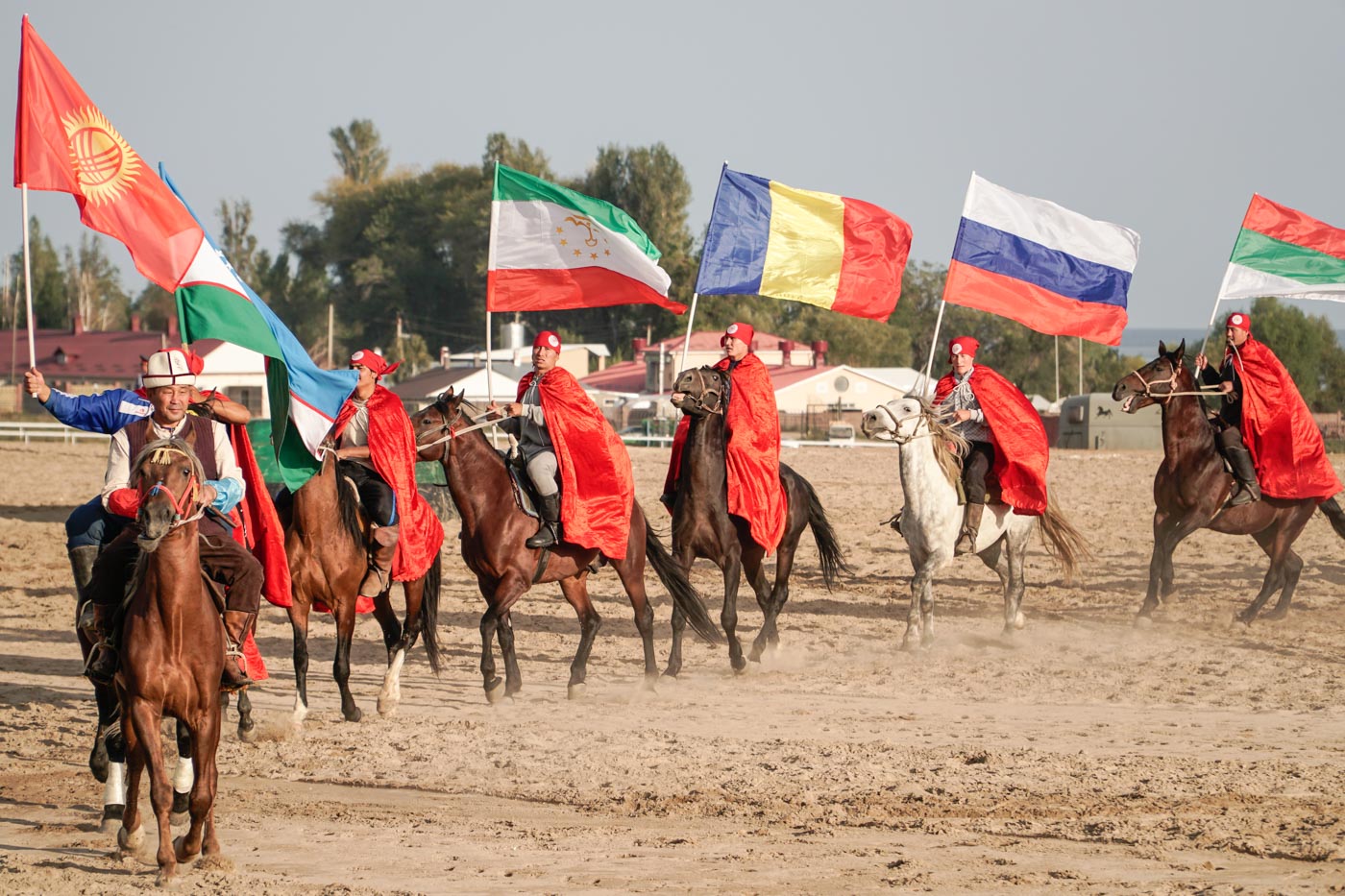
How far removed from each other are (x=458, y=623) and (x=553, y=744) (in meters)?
5.64

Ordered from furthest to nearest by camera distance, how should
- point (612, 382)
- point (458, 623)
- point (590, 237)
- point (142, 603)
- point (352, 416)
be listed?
point (612, 382) < point (458, 623) < point (590, 237) < point (352, 416) < point (142, 603)

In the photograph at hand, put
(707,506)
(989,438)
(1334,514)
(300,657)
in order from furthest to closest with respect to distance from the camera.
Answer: (1334,514) < (989,438) < (707,506) < (300,657)

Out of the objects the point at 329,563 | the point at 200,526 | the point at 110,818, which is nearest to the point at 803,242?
the point at 329,563

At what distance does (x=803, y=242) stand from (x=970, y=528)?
337cm

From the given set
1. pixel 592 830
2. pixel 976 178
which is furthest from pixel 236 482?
pixel 976 178

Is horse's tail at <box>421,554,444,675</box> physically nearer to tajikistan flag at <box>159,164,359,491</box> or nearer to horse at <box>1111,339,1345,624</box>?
tajikistan flag at <box>159,164,359,491</box>

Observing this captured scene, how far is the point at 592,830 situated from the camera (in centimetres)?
784

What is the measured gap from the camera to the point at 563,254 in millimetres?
13773

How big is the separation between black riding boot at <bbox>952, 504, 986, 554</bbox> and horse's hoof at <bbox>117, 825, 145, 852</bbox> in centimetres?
850

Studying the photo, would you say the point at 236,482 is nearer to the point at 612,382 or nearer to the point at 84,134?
the point at 84,134

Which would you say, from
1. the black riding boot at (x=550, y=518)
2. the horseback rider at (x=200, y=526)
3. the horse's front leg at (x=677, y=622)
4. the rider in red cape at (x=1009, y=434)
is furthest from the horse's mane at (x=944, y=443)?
the horseback rider at (x=200, y=526)

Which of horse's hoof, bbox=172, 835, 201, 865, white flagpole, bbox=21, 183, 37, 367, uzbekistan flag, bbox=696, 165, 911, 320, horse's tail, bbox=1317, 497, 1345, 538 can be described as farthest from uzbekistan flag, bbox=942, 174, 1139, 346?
horse's hoof, bbox=172, 835, 201, 865

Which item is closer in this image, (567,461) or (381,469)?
(381,469)

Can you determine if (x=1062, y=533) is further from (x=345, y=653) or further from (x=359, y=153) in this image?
(x=359, y=153)
